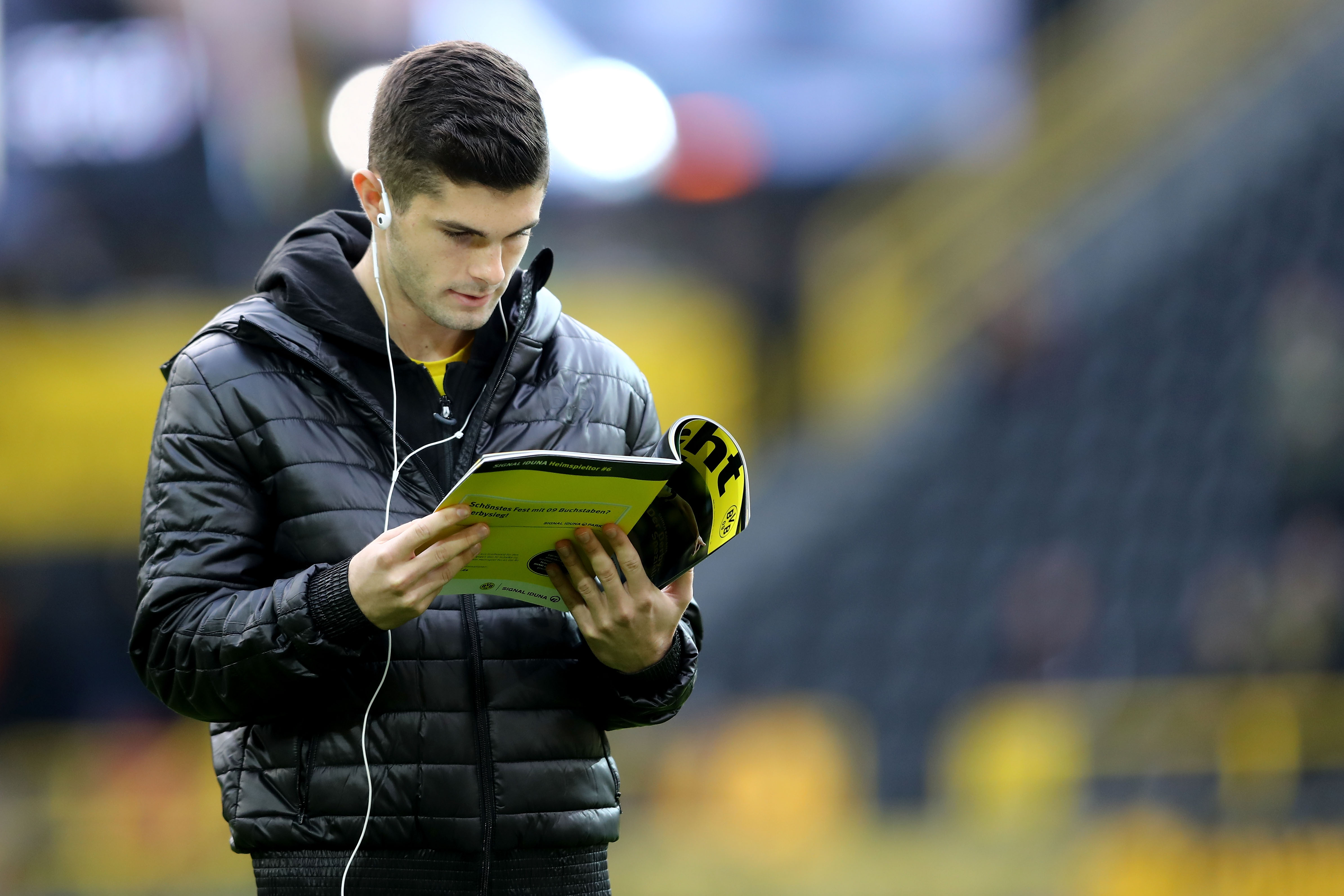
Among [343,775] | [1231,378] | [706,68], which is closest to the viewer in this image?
[343,775]

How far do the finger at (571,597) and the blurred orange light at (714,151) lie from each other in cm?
910

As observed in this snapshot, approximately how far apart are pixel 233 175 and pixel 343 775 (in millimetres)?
8935

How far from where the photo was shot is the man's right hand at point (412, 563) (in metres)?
1.66

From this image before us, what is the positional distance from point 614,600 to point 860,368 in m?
8.13

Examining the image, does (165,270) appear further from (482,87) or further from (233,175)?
(482,87)

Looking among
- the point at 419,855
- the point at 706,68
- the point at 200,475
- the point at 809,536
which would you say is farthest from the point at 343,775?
the point at 706,68

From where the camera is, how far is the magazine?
166 centimetres

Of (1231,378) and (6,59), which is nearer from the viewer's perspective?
(1231,378)

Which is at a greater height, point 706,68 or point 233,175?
point 706,68

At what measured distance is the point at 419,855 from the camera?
1.84 metres

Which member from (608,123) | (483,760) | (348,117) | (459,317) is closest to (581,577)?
(483,760)

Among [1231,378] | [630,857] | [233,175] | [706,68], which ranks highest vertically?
[706,68]

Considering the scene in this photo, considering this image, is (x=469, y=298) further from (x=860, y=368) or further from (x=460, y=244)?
(x=860, y=368)

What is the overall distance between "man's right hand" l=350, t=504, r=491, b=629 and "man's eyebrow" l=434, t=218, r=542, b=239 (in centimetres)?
38
